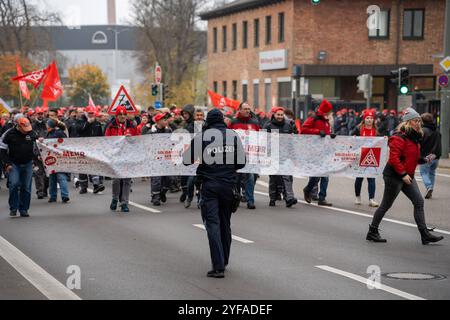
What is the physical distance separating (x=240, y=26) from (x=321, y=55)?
10.1 m

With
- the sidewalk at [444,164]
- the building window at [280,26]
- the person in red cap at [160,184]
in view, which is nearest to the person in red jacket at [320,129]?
the person in red cap at [160,184]

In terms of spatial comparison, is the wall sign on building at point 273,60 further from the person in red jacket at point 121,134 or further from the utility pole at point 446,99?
the person in red jacket at point 121,134

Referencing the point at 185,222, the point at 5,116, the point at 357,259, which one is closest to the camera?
the point at 357,259

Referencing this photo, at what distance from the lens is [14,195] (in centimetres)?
1551

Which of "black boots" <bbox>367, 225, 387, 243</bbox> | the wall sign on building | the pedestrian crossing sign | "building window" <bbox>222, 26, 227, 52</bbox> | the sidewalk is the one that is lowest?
the sidewalk

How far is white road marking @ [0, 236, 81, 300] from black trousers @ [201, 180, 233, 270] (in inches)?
67.4

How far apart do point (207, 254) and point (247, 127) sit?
20.2 ft

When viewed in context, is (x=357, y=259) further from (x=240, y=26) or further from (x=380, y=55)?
(x=240, y=26)

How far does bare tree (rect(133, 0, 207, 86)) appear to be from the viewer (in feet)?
222

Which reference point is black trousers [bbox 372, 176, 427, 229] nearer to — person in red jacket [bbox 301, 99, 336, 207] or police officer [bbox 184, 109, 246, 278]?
police officer [bbox 184, 109, 246, 278]

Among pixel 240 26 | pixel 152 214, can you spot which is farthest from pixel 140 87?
pixel 152 214

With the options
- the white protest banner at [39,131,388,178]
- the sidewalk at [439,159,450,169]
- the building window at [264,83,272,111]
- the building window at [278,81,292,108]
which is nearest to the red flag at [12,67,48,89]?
the white protest banner at [39,131,388,178]

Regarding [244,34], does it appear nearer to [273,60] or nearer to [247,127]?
[273,60]

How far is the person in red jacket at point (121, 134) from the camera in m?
16.5
